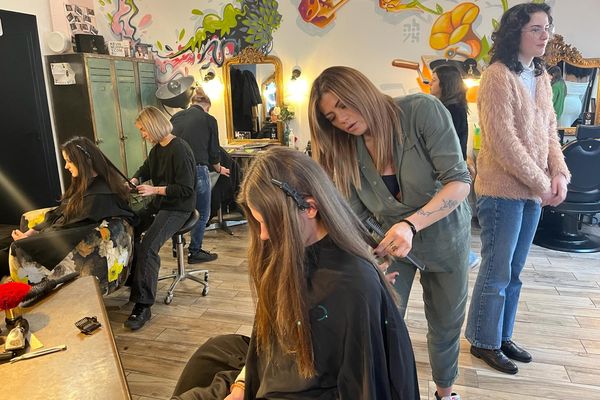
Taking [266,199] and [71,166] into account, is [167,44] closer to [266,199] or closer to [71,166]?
[71,166]

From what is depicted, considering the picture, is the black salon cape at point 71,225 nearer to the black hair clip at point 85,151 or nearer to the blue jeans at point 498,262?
the black hair clip at point 85,151

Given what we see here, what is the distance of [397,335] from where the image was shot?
3.38 ft

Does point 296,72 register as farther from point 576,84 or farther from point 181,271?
point 576,84

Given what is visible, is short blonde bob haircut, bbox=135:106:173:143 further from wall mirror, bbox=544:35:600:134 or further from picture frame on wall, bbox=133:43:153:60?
wall mirror, bbox=544:35:600:134

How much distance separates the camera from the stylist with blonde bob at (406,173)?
4.43ft

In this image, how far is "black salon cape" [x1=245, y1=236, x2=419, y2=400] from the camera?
99cm

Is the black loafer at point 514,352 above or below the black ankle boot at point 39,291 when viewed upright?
below

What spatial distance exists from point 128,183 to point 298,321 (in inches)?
76.9

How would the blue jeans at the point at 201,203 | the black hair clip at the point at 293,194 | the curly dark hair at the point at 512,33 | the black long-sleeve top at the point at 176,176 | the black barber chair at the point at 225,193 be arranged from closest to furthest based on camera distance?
the black hair clip at the point at 293,194 < the curly dark hair at the point at 512,33 < the black long-sleeve top at the point at 176,176 < the blue jeans at the point at 201,203 < the black barber chair at the point at 225,193

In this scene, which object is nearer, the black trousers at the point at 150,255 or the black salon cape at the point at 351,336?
the black salon cape at the point at 351,336

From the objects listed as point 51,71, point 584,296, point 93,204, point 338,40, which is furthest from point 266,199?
point 51,71

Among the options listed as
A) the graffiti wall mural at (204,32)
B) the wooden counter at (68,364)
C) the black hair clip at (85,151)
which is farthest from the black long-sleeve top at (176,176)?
the graffiti wall mural at (204,32)

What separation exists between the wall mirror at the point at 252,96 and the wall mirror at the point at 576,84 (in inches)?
101

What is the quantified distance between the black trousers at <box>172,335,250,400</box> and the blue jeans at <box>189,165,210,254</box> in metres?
2.07
